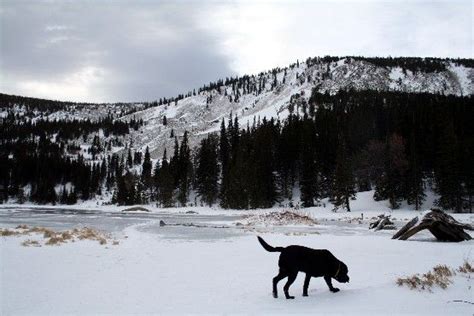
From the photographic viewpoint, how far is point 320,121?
93.2 metres

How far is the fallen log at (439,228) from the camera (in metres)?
19.8

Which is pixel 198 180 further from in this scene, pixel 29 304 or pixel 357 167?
A: pixel 29 304

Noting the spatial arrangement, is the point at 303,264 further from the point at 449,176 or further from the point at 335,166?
the point at 335,166

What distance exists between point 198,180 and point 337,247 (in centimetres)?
7195

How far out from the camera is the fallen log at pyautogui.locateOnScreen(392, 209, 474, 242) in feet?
65.0

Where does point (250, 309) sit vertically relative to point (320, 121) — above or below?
below

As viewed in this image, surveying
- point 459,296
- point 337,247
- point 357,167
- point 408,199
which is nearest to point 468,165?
point 408,199

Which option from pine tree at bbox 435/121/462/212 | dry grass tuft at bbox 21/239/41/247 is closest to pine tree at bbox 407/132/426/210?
pine tree at bbox 435/121/462/212

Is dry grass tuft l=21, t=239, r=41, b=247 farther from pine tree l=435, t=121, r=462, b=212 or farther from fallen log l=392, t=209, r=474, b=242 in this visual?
pine tree l=435, t=121, r=462, b=212

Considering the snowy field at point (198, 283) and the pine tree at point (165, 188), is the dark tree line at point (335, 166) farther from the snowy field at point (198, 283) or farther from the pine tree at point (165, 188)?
the snowy field at point (198, 283)

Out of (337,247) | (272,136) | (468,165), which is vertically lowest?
(337,247)

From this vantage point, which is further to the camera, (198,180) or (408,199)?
(198,180)

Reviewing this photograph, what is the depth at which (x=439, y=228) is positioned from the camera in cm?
2002

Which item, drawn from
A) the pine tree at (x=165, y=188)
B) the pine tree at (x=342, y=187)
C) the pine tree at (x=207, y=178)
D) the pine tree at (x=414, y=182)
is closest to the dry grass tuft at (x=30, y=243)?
the pine tree at (x=342, y=187)
